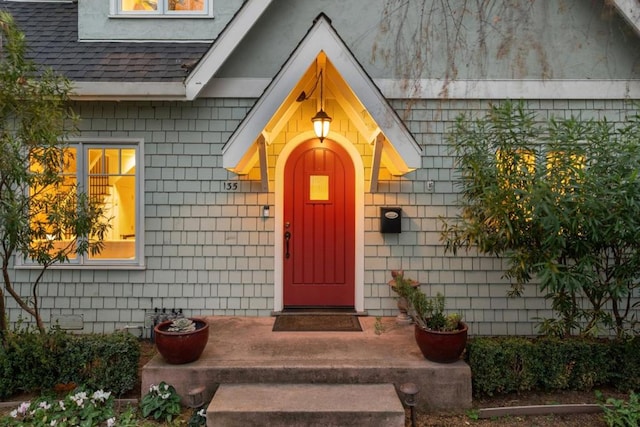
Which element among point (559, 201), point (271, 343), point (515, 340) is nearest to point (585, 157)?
point (559, 201)

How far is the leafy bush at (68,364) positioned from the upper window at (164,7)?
4.39 metres

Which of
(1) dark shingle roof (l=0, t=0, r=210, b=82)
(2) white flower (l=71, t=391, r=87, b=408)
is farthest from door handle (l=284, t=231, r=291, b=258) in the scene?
(2) white flower (l=71, t=391, r=87, b=408)

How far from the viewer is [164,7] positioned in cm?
566

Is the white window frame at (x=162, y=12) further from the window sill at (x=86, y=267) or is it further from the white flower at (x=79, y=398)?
the white flower at (x=79, y=398)

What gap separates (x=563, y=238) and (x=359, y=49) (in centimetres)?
332

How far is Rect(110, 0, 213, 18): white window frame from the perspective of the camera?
221 inches

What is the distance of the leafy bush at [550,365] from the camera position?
3.79 metres

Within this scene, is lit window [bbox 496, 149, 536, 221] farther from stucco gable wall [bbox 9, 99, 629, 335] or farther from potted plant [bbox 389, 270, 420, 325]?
potted plant [bbox 389, 270, 420, 325]

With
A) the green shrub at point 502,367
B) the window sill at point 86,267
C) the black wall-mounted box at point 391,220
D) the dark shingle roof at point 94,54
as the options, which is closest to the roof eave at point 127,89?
the dark shingle roof at point 94,54

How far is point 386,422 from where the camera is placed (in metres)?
3.26

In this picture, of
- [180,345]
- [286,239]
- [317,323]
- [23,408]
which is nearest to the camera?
[23,408]

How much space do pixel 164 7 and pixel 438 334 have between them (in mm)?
5523

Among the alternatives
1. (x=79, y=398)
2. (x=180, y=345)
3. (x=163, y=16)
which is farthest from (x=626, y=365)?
(x=163, y=16)

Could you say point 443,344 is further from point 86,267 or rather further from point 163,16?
point 163,16
